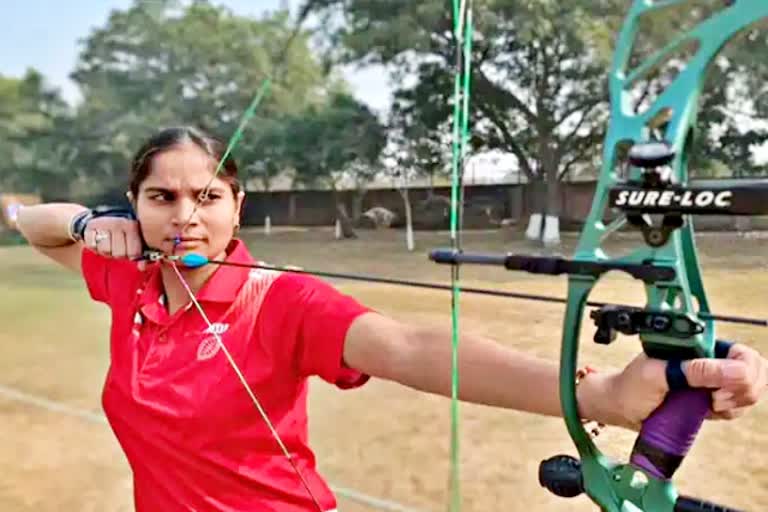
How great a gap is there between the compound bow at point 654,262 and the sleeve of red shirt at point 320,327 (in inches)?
5.6

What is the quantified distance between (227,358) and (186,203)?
0.53ft

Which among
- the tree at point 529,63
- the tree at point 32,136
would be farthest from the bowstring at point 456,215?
the tree at point 32,136

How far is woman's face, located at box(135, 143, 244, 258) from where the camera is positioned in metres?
0.77

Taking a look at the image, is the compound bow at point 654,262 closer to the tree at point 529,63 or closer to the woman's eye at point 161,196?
the woman's eye at point 161,196

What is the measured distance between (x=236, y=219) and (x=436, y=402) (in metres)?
1.93

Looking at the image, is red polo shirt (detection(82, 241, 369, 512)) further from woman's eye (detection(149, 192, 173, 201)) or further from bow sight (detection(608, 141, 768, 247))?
bow sight (detection(608, 141, 768, 247))

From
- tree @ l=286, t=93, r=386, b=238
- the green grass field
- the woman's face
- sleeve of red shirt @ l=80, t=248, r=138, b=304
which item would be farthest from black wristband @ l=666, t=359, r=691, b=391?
tree @ l=286, t=93, r=386, b=238

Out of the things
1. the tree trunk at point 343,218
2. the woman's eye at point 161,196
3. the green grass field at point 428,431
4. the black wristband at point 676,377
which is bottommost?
the green grass field at point 428,431

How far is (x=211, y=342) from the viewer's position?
0.73 meters

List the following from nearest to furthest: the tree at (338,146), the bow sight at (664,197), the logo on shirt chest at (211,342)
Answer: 1. the bow sight at (664,197)
2. the logo on shirt chest at (211,342)
3. the tree at (338,146)

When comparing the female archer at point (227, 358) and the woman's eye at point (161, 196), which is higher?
the woman's eye at point (161, 196)

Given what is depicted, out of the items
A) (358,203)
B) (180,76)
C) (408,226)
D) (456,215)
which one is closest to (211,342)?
(456,215)

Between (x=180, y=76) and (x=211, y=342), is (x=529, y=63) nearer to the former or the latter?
(x=211, y=342)

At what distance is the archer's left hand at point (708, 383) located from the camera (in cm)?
44
